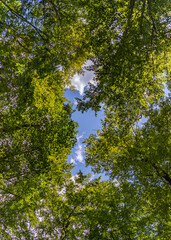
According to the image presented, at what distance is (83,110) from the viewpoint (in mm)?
10492

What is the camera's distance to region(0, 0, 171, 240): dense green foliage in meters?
9.07

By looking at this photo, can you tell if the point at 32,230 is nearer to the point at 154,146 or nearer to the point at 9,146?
the point at 9,146

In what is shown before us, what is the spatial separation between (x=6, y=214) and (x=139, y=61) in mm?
15497

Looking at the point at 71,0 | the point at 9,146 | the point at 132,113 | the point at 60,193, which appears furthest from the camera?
the point at 60,193

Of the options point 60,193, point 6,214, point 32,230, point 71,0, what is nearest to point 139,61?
point 71,0

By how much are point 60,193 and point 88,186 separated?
368 centimetres

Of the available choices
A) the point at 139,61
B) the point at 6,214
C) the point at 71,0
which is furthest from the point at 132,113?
the point at 6,214

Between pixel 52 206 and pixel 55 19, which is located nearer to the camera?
pixel 55 19

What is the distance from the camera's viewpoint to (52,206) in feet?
59.7

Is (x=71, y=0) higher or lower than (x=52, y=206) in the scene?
higher

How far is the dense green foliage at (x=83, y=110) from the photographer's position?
9.07m

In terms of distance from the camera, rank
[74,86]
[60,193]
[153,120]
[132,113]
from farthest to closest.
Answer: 1. [60,193]
2. [74,86]
3. [153,120]
4. [132,113]

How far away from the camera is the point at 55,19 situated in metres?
10.8

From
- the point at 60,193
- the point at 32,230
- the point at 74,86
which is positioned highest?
the point at 74,86
